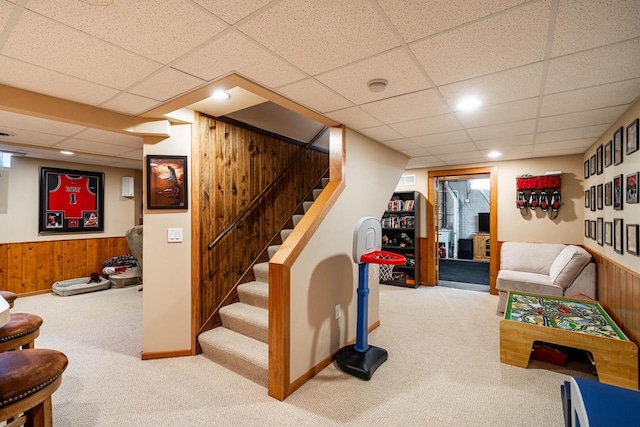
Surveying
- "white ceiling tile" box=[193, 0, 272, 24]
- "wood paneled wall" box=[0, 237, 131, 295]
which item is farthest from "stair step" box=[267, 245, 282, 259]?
"wood paneled wall" box=[0, 237, 131, 295]

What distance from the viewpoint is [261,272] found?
355 centimetres

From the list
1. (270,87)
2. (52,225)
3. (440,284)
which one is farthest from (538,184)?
(52,225)

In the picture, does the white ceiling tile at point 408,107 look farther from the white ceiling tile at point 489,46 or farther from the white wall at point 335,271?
the white wall at point 335,271

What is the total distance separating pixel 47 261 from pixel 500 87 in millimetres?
7092

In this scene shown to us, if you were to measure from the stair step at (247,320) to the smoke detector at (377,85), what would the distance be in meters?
2.23

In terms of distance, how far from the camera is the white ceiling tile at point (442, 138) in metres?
3.42

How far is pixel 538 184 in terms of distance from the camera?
16.0 feet

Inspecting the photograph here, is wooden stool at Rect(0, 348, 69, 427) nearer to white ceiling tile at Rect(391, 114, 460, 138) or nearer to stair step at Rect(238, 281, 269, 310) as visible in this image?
stair step at Rect(238, 281, 269, 310)

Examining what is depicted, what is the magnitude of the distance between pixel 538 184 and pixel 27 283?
8.61m

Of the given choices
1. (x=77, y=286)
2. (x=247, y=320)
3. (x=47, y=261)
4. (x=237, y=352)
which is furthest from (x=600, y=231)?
(x=47, y=261)

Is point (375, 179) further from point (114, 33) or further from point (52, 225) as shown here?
point (52, 225)

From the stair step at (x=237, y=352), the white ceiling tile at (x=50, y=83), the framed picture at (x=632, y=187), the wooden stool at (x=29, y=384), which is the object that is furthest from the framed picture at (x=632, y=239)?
the white ceiling tile at (x=50, y=83)

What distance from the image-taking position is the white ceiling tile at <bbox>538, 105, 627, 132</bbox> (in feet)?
8.58

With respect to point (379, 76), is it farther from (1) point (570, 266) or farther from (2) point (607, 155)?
(1) point (570, 266)
